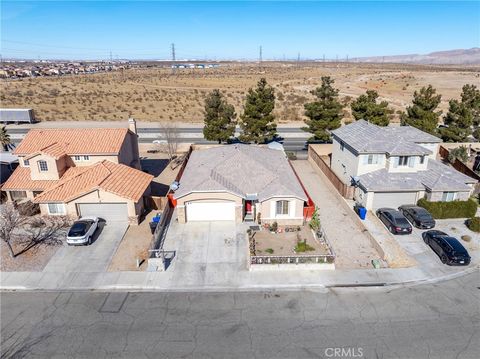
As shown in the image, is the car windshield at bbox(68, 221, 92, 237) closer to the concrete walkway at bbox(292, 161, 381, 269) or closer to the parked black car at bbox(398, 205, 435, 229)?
the concrete walkway at bbox(292, 161, 381, 269)

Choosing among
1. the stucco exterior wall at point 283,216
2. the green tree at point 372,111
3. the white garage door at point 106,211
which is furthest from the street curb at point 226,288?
the green tree at point 372,111

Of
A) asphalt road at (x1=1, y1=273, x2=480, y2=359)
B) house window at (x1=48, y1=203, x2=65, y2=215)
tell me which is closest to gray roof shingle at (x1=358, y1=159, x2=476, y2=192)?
asphalt road at (x1=1, y1=273, x2=480, y2=359)

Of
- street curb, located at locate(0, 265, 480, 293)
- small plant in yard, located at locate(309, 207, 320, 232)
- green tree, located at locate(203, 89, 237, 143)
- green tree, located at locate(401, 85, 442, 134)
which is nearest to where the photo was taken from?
street curb, located at locate(0, 265, 480, 293)

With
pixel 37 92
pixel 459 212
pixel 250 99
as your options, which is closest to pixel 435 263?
pixel 459 212

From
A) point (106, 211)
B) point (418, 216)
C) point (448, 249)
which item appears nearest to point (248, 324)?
point (448, 249)

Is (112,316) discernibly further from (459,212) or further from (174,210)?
(459,212)

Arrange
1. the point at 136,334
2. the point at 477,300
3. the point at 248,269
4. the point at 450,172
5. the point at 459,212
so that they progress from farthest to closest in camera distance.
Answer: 1. the point at 450,172
2. the point at 459,212
3. the point at 248,269
4. the point at 477,300
5. the point at 136,334

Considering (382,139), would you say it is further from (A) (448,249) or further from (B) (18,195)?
(B) (18,195)
